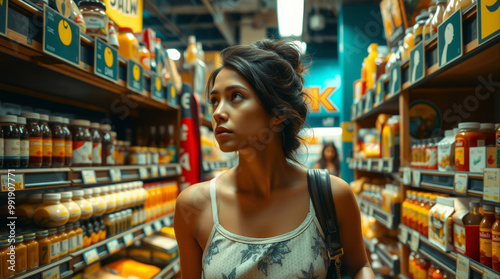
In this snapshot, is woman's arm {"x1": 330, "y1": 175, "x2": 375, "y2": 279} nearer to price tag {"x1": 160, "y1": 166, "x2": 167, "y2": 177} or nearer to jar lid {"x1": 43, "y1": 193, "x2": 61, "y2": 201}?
jar lid {"x1": 43, "y1": 193, "x2": 61, "y2": 201}

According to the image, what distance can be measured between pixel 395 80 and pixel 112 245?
2008mm

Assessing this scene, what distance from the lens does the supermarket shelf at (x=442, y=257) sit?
1420 mm

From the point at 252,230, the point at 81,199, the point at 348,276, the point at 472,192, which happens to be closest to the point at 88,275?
the point at 81,199

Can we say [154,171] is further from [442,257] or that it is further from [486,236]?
[486,236]

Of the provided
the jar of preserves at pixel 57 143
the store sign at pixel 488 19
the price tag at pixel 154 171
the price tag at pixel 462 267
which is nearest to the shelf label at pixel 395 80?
the store sign at pixel 488 19

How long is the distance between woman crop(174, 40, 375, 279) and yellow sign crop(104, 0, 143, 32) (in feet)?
5.33

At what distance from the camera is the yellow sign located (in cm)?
270

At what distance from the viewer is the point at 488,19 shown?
4.09 ft

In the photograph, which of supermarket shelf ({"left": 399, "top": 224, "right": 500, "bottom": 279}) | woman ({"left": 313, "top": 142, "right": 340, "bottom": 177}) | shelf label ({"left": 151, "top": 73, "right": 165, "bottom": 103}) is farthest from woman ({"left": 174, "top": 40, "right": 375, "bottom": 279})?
woman ({"left": 313, "top": 142, "right": 340, "bottom": 177})

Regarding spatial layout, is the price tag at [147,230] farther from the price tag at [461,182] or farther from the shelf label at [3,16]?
the price tag at [461,182]

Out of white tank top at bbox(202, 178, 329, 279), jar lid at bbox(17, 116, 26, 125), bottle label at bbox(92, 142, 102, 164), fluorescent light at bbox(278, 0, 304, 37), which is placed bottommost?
white tank top at bbox(202, 178, 329, 279)

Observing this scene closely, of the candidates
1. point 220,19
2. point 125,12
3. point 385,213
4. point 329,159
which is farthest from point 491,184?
point 220,19

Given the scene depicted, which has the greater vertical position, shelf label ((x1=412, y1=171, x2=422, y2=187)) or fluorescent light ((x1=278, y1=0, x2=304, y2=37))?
fluorescent light ((x1=278, y1=0, x2=304, y2=37))

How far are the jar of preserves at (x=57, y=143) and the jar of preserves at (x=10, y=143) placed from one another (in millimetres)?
265
